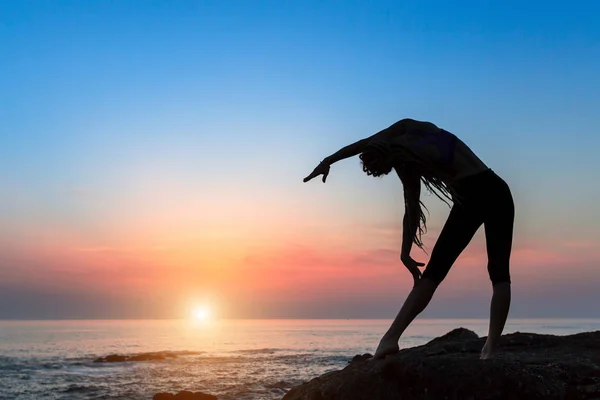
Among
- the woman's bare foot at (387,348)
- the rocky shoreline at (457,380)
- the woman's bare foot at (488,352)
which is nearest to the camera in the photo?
the rocky shoreline at (457,380)

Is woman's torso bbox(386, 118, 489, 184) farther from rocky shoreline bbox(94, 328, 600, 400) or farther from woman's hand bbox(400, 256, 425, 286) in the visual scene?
rocky shoreline bbox(94, 328, 600, 400)

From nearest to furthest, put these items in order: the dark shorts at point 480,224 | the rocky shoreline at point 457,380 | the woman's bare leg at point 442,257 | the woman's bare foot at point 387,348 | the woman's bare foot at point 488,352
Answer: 1. the rocky shoreline at point 457,380
2. the dark shorts at point 480,224
3. the woman's bare leg at point 442,257
4. the woman's bare foot at point 488,352
5. the woman's bare foot at point 387,348

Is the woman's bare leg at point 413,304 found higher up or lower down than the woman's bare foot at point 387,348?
higher up

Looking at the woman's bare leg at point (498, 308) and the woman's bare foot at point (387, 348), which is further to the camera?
the woman's bare foot at point (387, 348)

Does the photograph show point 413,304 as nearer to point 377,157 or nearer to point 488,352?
point 488,352

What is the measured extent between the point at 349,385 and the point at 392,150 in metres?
2.27

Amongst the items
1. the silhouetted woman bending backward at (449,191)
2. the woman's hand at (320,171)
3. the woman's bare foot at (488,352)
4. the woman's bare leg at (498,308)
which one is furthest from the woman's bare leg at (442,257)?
the woman's hand at (320,171)

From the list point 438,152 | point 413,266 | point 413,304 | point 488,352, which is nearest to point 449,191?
point 438,152

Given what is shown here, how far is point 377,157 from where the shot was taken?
5.69m

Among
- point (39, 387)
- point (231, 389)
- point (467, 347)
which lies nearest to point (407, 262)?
point (467, 347)

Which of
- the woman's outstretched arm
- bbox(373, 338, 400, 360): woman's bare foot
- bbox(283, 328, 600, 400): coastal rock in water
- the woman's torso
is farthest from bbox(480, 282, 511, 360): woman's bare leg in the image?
the woman's outstretched arm

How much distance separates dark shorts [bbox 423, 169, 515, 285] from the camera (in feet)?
18.5

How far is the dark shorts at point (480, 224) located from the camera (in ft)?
18.5

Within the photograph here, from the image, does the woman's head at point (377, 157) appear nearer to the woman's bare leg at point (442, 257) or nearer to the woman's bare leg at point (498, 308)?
the woman's bare leg at point (442, 257)
